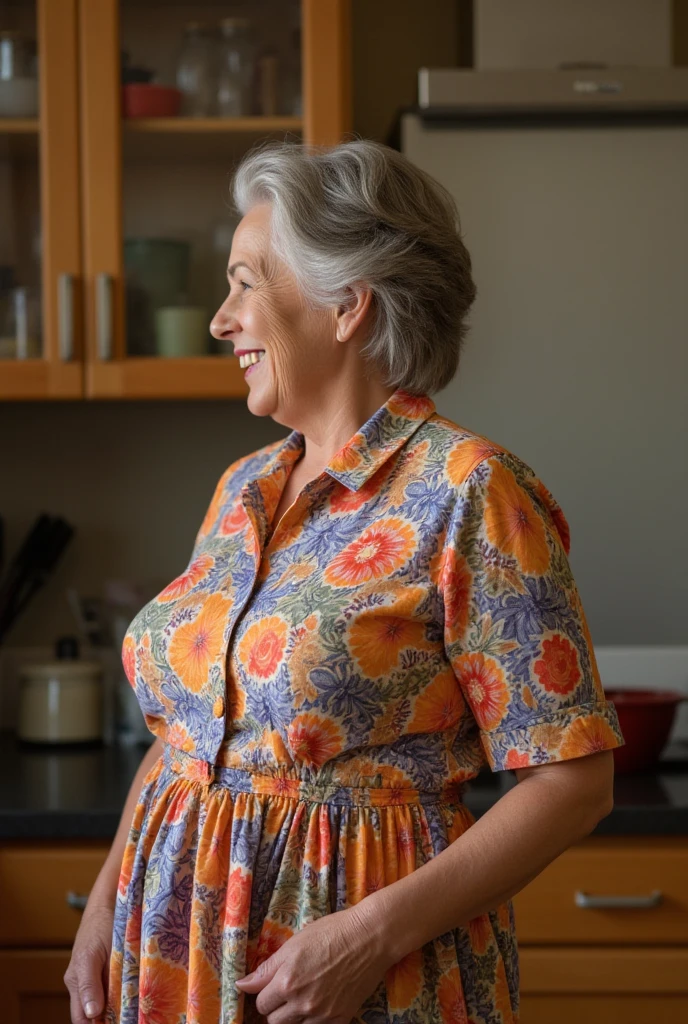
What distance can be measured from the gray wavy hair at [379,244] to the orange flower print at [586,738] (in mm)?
383

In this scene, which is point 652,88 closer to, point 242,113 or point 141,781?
point 242,113

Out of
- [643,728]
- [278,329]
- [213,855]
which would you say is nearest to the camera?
[213,855]

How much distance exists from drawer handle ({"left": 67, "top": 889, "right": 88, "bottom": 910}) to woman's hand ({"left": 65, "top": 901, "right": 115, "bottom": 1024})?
351 millimetres

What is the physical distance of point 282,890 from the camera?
3.30 ft

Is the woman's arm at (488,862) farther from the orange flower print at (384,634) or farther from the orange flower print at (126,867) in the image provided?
the orange flower print at (126,867)

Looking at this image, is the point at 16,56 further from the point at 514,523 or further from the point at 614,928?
the point at 614,928

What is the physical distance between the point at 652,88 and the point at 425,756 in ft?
4.06

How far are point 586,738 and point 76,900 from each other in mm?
865

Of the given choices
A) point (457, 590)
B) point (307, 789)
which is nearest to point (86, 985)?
point (307, 789)

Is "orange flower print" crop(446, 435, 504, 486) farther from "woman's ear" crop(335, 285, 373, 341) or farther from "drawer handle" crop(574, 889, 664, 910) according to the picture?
"drawer handle" crop(574, 889, 664, 910)

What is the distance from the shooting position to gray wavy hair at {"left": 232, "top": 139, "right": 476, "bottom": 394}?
110cm

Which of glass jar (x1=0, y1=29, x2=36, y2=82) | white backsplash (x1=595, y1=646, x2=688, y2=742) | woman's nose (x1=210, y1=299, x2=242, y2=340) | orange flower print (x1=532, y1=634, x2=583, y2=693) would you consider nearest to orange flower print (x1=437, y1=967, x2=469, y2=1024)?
orange flower print (x1=532, y1=634, x2=583, y2=693)

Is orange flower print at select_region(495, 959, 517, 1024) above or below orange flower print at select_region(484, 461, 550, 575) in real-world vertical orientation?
below

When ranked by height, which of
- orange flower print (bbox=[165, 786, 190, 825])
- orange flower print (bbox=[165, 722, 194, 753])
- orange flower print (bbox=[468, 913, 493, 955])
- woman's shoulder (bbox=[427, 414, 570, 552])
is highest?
woman's shoulder (bbox=[427, 414, 570, 552])
